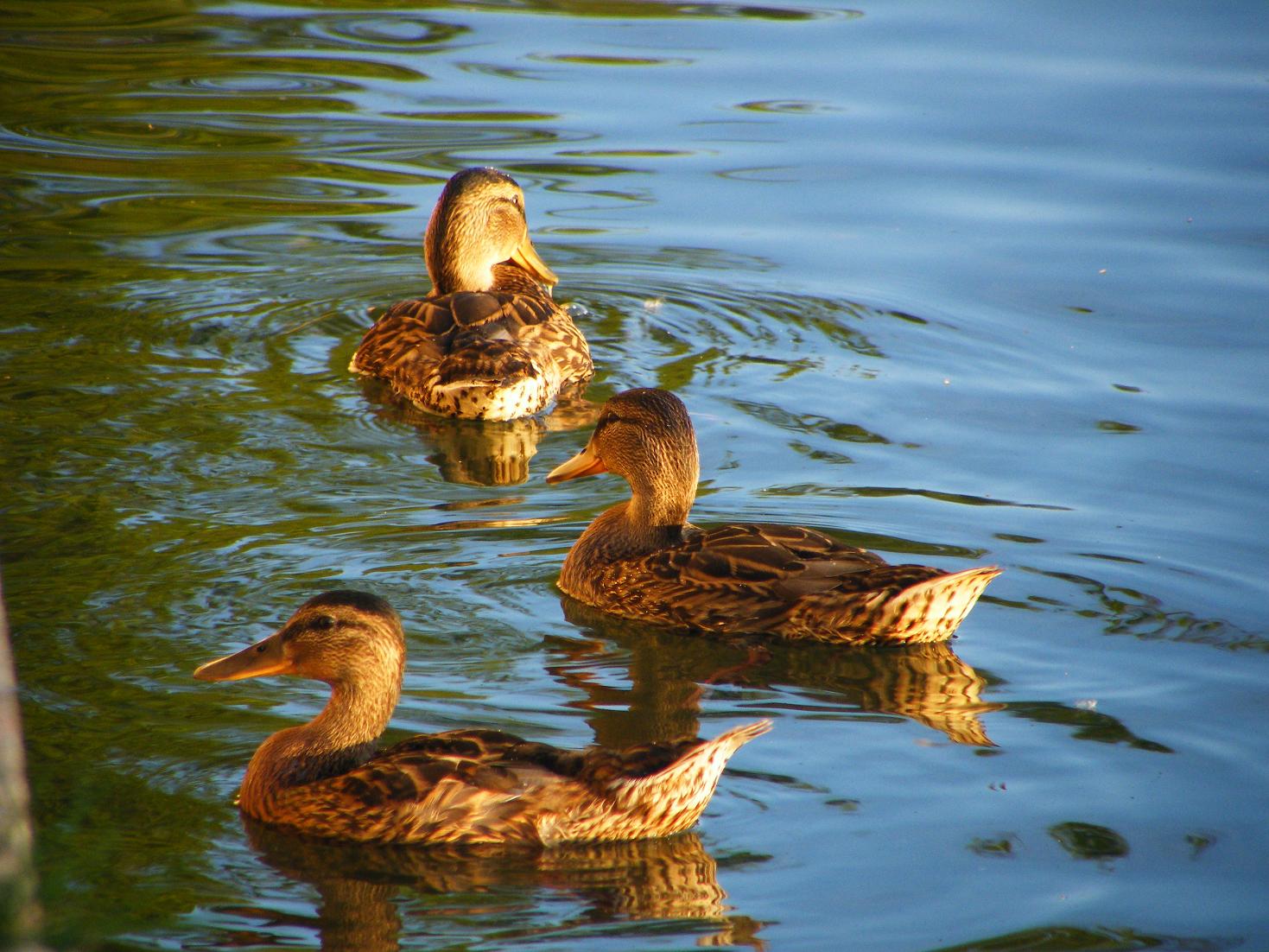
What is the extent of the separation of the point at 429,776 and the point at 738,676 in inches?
70.5

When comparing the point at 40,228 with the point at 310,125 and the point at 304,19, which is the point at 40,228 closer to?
the point at 310,125

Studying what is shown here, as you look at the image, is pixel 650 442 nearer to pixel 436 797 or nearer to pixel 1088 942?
pixel 436 797

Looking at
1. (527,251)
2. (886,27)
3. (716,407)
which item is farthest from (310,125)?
(716,407)

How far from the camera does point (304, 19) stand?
18188mm

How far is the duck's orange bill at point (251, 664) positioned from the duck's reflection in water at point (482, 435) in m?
2.95

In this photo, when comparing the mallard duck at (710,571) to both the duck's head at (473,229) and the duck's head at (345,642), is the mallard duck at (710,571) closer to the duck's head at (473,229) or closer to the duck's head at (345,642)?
the duck's head at (345,642)

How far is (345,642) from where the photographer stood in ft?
19.2

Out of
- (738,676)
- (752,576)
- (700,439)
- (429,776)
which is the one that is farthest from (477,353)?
(429,776)

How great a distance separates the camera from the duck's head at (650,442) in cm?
789

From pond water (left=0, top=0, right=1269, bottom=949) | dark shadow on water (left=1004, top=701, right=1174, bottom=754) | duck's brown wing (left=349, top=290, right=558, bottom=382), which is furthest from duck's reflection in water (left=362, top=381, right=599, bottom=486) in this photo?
dark shadow on water (left=1004, top=701, right=1174, bottom=754)

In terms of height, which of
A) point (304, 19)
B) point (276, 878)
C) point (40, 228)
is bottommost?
point (276, 878)

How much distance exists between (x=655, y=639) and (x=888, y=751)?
5.07 ft

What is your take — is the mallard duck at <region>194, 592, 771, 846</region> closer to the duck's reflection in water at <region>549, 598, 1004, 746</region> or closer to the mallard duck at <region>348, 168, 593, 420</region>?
the duck's reflection in water at <region>549, 598, 1004, 746</region>

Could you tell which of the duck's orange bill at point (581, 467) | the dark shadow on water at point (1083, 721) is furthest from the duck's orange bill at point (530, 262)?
the dark shadow on water at point (1083, 721)
